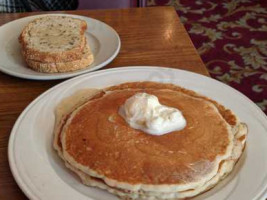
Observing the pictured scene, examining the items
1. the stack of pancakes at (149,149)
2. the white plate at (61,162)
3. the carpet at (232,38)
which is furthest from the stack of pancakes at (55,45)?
the carpet at (232,38)

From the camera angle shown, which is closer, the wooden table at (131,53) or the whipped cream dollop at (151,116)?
the whipped cream dollop at (151,116)

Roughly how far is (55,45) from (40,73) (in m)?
0.11

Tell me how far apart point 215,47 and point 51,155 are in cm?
217

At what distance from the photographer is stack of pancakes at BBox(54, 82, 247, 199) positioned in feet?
2.22

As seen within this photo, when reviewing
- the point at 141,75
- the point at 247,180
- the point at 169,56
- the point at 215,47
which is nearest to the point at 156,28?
the point at 169,56

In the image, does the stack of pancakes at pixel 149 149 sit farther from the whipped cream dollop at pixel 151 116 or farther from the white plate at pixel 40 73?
the white plate at pixel 40 73

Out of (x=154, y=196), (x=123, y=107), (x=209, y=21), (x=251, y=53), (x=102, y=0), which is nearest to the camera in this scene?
(x=154, y=196)

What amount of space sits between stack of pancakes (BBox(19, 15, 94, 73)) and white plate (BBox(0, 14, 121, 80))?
24 mm

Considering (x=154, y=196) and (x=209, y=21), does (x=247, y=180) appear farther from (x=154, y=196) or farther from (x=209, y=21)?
(x=209, y=21)

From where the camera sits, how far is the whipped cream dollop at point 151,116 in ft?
2.45

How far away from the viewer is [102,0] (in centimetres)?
184

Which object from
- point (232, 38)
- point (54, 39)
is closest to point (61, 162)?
point (54, 39)

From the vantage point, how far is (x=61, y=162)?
30.0 inches

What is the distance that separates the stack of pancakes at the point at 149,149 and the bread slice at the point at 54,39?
25 centimetres
